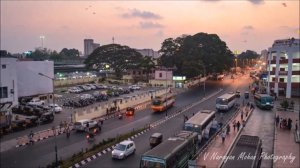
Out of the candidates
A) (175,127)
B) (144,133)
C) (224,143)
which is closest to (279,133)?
(224,143)

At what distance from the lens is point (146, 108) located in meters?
54.6

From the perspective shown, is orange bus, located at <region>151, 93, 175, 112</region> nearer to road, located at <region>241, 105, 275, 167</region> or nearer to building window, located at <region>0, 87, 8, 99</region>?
road, located at <region>241, 105, 275, 167</region>

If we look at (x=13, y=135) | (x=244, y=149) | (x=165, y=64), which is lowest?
(x=13, y=135)

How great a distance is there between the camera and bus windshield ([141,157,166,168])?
19875 millimetres

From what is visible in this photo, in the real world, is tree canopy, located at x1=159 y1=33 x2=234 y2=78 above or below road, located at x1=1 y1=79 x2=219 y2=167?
above

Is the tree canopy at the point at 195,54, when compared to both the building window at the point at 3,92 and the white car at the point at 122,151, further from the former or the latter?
the white car at the point at 122,151

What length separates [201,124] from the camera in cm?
3117

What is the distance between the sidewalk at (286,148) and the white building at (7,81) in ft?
120

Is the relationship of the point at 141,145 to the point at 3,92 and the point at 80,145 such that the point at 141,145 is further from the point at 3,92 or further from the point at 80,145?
the point at 3,92

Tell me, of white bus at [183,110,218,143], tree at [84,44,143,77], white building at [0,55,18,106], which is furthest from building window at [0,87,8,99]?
tree at [84,44,143,77]

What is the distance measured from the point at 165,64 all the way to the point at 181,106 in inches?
1768

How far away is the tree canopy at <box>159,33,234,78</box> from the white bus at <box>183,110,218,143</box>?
188 ft

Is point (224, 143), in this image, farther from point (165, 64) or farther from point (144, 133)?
point (165, 64)

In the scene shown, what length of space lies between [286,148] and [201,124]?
8525mm
